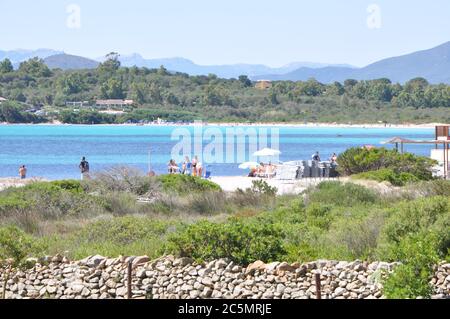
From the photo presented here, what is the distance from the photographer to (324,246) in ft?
42.1

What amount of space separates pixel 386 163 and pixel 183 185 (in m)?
10.3

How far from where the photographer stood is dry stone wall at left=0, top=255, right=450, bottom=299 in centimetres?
1052

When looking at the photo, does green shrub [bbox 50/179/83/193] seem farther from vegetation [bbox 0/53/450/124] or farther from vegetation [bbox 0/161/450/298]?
vegetation [bbox 0/53/450/124]

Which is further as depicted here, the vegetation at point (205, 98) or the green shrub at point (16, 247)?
the vegetation at point (205, 98)

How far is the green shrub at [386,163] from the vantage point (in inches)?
1192

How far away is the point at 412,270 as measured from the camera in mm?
10031

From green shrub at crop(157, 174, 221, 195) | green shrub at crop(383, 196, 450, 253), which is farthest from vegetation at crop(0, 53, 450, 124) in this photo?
green shrub at crop(383, 196, 450, 253)

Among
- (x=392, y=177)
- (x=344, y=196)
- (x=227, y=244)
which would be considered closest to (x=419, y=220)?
(x=227, y=244)

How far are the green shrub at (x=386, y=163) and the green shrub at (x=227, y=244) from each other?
56.6 ft

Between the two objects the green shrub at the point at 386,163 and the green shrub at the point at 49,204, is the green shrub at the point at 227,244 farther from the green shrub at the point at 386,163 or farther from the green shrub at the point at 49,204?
the green shrub at the point at 386,163

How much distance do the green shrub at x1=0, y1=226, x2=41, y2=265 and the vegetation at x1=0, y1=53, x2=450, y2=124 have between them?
5820 inches

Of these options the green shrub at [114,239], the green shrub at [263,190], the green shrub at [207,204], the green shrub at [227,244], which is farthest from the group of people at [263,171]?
the green shrub at [227,244]

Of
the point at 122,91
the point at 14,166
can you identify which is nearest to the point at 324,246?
the point at 14,166
